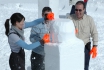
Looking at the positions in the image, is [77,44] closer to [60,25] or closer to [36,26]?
[60,25]

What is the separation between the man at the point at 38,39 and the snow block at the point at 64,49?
0.93 m

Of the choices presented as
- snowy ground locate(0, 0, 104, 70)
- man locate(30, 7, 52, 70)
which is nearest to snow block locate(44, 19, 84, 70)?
man locate(30, 7, 52, 70)

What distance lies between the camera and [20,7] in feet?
38.9

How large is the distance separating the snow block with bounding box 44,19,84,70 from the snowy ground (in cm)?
259

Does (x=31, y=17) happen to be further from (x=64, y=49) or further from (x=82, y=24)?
(x=64, y=49)

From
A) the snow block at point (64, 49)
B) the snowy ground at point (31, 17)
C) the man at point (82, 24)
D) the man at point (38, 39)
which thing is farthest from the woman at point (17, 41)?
the snowy ground at point (31, 17)

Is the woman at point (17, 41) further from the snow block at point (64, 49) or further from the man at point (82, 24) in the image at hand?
the man at point (82, 24)

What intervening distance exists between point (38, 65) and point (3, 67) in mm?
1476

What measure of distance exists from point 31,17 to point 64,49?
7.22m

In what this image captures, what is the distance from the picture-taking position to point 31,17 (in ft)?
33.0

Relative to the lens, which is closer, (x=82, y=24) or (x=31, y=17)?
(x=82, y=24)

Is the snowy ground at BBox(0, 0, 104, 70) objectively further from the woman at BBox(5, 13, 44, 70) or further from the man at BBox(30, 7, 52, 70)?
the woman at BBox(5, 13, 44, 70)

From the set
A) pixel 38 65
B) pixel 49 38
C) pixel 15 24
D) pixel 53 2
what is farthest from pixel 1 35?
pixel 49 38

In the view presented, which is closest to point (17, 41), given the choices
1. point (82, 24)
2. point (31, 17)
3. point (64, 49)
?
point (64, 49)
